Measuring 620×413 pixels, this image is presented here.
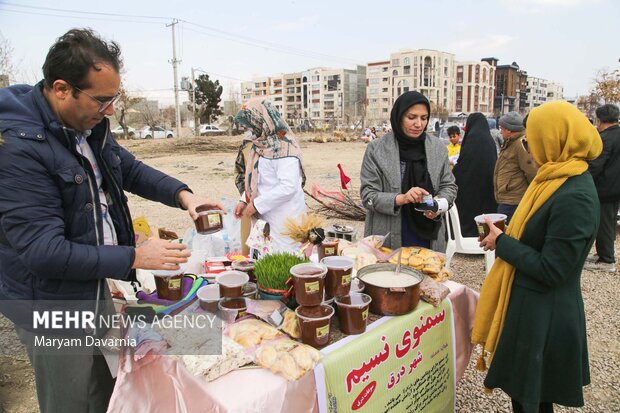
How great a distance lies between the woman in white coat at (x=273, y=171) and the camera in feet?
11.0

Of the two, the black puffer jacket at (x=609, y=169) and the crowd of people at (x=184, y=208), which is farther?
the black puffer jacket at (x=609, y=169)

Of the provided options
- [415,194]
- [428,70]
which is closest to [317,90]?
[428,70]

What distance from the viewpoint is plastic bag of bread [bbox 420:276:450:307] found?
2.05m

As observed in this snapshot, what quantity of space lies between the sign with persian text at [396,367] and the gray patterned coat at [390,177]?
2.65 ft

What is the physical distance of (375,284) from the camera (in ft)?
6.24

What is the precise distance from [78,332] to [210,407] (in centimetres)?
58

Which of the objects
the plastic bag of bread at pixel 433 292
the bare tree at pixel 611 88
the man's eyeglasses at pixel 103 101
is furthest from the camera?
the bare tree at pixel 611 88

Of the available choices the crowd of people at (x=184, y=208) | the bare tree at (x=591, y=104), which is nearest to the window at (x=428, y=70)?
the bare tree at (x=591, y=104)

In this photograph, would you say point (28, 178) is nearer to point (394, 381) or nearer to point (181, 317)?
point (181, 317)

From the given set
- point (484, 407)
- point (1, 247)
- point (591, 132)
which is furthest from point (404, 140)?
point (1, 247)

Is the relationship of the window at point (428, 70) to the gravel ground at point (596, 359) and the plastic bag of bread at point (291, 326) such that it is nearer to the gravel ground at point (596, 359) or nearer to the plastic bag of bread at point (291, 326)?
the gravel ground at point (596, 359)

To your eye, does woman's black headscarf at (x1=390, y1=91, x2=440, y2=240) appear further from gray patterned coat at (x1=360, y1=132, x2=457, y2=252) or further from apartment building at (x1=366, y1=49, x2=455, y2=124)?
apartment building at (x1=366, y1=49, x2=455, y2=124)

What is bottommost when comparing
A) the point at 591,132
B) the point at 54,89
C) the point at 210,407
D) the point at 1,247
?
the point at 210,407

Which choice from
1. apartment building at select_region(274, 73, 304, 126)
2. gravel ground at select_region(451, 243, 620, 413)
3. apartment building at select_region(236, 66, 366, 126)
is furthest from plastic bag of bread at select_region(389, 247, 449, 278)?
apartment building at select_region(274, 73, 304, 126)
